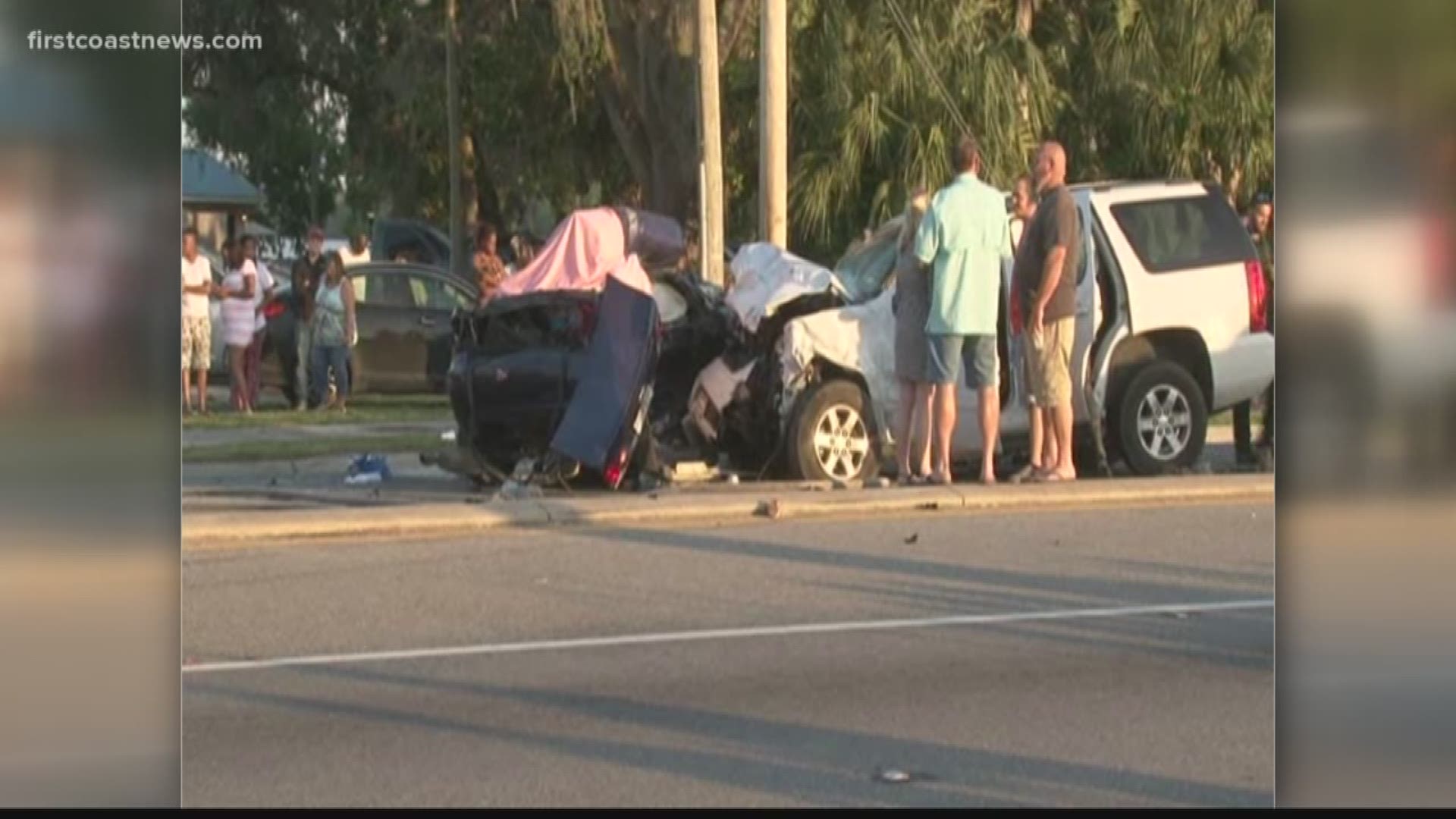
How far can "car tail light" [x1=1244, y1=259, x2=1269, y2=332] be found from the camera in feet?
47.7

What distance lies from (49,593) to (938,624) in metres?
5.28

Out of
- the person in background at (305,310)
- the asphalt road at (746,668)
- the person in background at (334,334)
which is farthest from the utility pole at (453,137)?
the asphalt road at (746,668)

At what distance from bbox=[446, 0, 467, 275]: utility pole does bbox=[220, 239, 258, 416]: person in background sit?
28.9 ft

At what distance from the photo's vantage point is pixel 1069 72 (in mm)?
26594

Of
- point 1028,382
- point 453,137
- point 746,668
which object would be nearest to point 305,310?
point 1028,382

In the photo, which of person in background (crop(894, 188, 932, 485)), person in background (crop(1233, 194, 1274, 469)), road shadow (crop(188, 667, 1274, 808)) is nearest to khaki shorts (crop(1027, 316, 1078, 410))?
person in background (crop(894, 188, 932, 485))

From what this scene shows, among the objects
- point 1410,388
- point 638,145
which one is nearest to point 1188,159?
point 638,145

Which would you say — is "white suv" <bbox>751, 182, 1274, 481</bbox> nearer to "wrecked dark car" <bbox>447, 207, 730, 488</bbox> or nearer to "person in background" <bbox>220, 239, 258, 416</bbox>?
"wrecked dark car" <bbox>447, 207, 730, 488</bbox>

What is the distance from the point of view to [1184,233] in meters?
14.4

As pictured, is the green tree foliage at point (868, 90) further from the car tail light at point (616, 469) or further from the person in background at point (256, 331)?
the car tail light at point (616, 469)

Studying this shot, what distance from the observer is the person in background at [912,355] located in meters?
13.6

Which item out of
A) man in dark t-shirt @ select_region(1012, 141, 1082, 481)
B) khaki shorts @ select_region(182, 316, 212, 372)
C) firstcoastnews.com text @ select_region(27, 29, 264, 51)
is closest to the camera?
firstcoastnews.com text @ select_region(27, 29, 264, 51)

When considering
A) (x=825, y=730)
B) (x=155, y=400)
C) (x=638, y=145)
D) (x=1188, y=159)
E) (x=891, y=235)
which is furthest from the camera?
(x=638, y=145)

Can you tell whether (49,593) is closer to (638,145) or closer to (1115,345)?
(1115,345)
